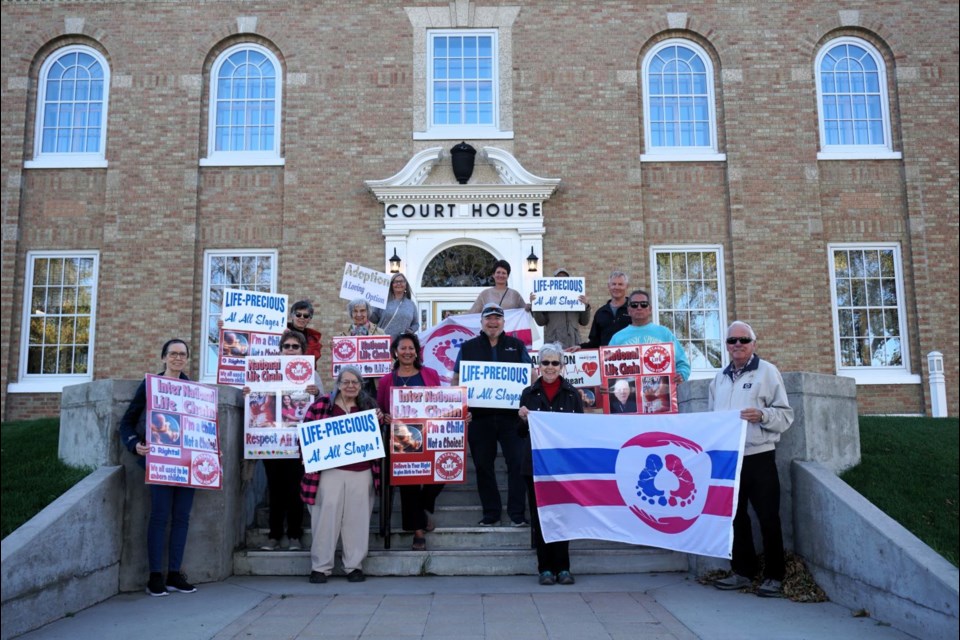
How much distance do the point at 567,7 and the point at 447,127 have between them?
3.24 meters

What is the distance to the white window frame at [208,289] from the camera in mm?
14891

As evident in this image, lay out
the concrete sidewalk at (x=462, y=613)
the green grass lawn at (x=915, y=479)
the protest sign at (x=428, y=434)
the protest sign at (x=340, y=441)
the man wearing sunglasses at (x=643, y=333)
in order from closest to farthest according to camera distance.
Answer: the concrete sidewalk at (x=462, y=613), the green grass lawn at (x=915, y=479), the protest sign at (x=340, y=441), the protest sign at (x=428, y=434), the man wearing sunglasses at (x=643, y=333)

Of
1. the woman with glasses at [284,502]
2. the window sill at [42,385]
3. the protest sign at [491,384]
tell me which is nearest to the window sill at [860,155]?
the protest sign at [491,384]

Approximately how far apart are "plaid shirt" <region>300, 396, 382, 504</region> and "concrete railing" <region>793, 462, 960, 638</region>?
377 cm

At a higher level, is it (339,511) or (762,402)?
(762,402)

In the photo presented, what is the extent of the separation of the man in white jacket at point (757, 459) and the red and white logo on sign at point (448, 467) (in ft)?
8.33

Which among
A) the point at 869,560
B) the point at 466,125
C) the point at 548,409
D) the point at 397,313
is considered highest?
the point at 466,125

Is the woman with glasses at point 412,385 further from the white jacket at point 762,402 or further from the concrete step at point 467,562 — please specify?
the white jacket at point 762,402

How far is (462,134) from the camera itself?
50.3 feet

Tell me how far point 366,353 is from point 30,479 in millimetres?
3475

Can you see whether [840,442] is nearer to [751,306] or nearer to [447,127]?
[751,306]

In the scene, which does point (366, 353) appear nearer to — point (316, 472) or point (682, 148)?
point (316, 472)

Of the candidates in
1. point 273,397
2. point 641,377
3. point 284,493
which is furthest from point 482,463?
point 273,397

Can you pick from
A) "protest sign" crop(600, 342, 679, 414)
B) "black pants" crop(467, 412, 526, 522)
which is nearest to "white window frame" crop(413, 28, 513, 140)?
"protest sign" crop(600, 342, 679, 414)
